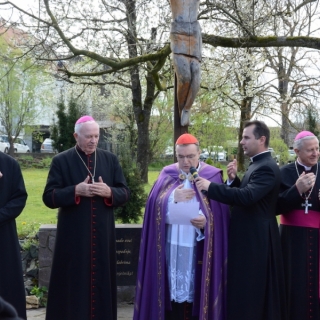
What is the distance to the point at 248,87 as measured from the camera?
17.4 m

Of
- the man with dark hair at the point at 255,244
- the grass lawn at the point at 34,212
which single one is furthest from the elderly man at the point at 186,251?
the grass lawn at the point at 34,212

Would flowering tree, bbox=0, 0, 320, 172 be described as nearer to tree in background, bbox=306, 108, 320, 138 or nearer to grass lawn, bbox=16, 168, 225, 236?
grass lawn, bbox=16, 168, 225, 236

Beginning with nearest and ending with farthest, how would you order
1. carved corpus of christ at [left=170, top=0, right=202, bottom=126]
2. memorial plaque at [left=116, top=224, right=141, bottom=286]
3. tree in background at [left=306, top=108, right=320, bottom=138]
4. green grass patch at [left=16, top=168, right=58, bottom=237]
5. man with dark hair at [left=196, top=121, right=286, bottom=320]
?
man with dark hair at [left=196, top=121, right=286, bottom=320] → carved corpus of christ at [left=170, top=0, right=202, bottom=126] → memorial plaque at [left=116, top=224, right=141, bottom=286] → green grass patch at [left=16, top=168, right=58, bottom=237] → tree in background at [left=306, top=108, right=320, bottom=138]

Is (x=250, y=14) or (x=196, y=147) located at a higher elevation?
(x=250, y=14)

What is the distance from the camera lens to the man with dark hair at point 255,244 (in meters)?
4.61

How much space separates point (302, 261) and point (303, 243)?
159mm

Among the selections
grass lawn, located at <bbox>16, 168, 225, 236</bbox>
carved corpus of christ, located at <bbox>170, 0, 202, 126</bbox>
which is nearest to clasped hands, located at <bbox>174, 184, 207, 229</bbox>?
carved corpus of christ, located at <bbox>170, 0, 202, 126</bbox>

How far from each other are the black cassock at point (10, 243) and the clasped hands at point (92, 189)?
0.50 meters

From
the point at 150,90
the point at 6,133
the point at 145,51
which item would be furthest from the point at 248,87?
the point at 6,133

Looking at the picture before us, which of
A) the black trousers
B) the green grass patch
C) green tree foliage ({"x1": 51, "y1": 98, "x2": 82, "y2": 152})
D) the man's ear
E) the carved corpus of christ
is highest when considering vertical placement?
green tree foliage ({"x1": 51, "y1": 98, "x2": 82, "y2": 152})

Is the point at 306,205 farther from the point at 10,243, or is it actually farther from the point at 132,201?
the point at 132,201

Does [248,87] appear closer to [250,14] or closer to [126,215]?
[250,14]

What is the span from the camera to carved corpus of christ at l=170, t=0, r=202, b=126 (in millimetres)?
5665

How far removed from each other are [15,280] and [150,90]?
1132 centimetres
